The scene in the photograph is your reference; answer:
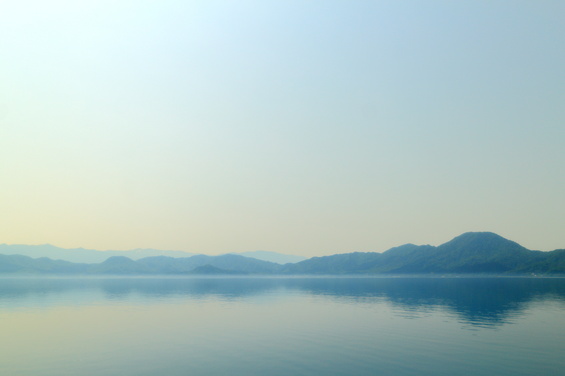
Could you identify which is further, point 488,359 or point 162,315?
point 162,315

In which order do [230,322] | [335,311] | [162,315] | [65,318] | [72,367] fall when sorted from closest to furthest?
[72,367] → [230,322] → [65,318] → [162,315] → [335,311]

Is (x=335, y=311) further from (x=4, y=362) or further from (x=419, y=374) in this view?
(x=4, y=362)

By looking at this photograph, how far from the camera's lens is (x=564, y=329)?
5747 cm

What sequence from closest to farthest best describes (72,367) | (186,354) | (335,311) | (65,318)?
(72,367)
(186,354)
(65,318)
(335,311)

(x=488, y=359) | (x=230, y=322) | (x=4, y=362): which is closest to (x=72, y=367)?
(x=4, y=362)

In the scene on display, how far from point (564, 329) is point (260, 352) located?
4649 centimetres

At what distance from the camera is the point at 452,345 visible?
45.8 meters

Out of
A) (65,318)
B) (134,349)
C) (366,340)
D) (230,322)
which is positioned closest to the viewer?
(134,349)

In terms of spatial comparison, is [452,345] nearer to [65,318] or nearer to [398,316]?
[398,316]

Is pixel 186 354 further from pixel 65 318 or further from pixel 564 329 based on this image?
pixel 564 329

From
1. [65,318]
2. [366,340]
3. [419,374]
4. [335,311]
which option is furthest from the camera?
[335,311]

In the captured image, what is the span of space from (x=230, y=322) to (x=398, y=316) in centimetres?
3095

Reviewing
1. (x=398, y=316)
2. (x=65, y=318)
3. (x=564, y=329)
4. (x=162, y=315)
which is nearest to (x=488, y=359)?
(x=564, y=329)

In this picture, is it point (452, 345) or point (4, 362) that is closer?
point (4, 362)
